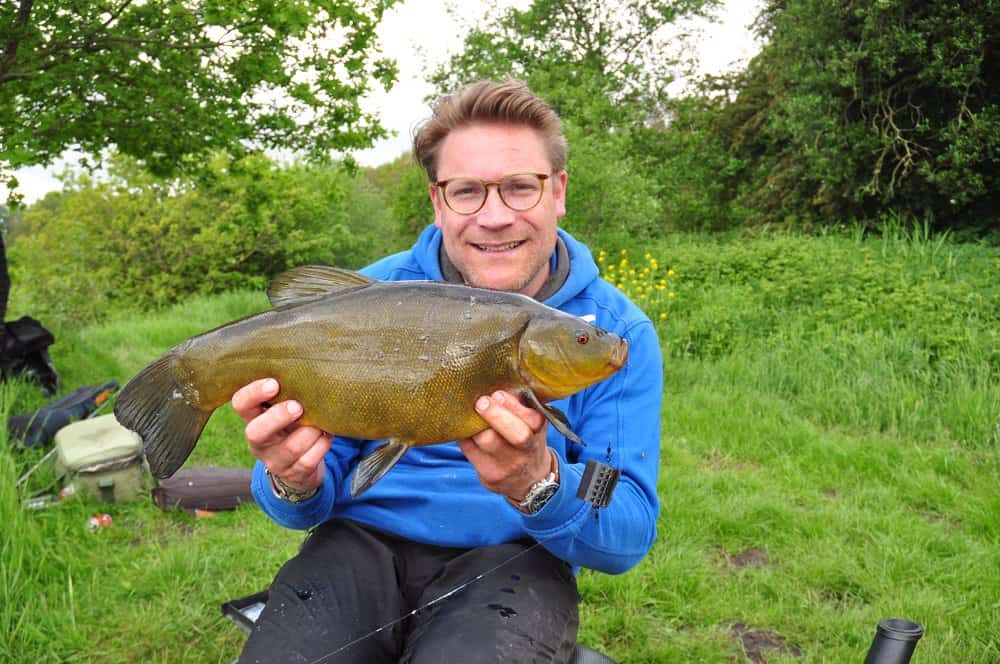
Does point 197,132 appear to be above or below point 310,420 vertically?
above

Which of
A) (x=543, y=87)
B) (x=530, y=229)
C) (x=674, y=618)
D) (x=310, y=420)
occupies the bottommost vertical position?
(x=674, y=618)

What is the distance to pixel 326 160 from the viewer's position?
827 cm

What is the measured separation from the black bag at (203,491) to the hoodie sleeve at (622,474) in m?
2.88

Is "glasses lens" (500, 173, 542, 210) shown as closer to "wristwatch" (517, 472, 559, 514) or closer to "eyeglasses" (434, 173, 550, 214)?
"eyeglasses" (434, 173, 550, 214)

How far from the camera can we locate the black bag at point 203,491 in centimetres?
425

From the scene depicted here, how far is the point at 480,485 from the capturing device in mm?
2129

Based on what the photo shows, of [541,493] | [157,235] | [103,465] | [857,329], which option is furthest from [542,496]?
[157,235]

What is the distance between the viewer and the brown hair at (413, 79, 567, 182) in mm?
2221

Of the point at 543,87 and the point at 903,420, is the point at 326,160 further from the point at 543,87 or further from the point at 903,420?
the point at 543,87

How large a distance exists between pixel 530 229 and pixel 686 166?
2011cm

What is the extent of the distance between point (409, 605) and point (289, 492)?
48 centimetres

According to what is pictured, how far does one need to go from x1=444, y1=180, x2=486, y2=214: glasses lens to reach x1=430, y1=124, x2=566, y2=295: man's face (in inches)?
0.8

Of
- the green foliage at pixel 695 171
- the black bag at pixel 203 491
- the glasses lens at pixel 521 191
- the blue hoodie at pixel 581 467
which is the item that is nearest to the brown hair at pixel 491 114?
the glasses lens at pixel 521 191

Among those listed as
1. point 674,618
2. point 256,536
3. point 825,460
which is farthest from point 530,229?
point 825,460
